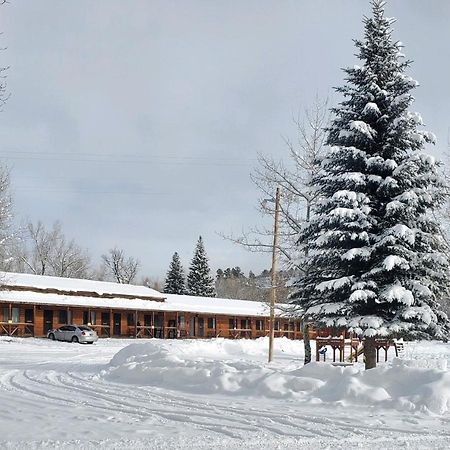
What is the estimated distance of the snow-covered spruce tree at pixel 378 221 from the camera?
15.6m

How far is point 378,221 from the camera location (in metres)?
16.5

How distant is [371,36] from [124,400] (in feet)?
42.0

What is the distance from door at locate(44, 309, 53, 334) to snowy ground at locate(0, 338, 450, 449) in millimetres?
27639

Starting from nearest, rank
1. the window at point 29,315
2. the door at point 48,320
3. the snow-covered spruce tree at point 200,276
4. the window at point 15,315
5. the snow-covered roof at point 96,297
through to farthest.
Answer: the snow-covered roof at point 96,297, the window at point 15,315, the window at point 29,315, the door at point 48,320, the snow-covered spruce tree at point 200,276

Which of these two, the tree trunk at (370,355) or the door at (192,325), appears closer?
the tree trunk at (370,355)

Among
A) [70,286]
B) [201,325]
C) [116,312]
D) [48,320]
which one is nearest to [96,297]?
[116,312]

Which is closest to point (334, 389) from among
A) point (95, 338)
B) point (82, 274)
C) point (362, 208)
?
point (362, 208)

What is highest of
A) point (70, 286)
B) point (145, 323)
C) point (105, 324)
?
point (70, 286)

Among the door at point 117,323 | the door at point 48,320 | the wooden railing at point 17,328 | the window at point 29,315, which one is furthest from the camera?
the door at point 117,323

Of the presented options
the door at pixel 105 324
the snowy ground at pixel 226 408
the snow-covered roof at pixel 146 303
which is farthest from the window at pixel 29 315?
the snowy ground at pixel 226 408

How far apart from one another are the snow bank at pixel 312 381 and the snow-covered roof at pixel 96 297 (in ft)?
72.4

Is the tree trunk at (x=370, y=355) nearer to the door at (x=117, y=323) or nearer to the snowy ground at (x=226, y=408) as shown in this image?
the snowy ground at (x=226, y=408)

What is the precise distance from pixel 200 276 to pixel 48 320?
36.8 metres

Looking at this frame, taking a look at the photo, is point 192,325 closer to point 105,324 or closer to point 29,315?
point 105,324
